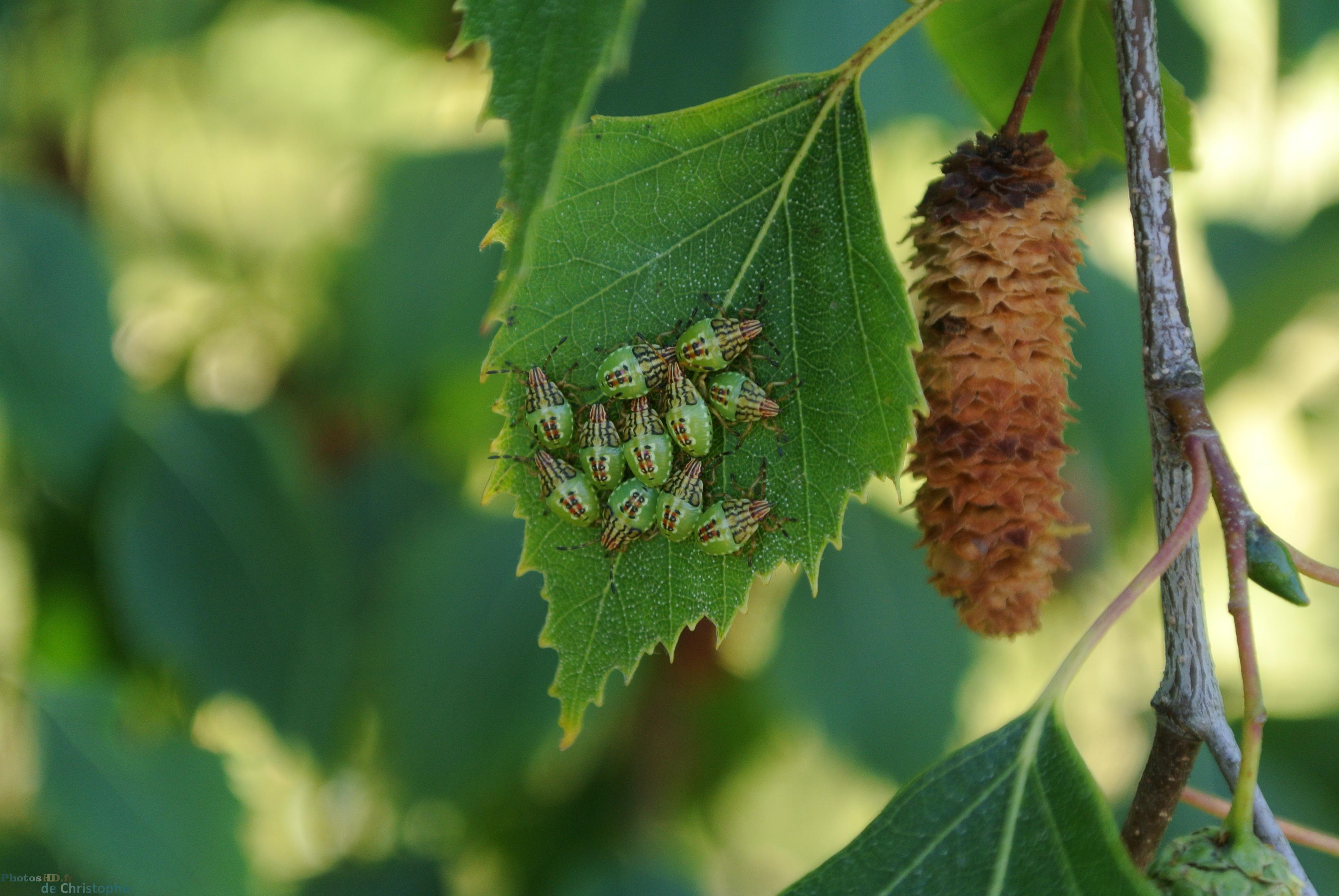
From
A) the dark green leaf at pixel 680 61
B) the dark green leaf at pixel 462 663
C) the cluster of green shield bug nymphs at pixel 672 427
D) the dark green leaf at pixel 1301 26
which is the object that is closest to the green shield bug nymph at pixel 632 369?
the cluster of green shield bug nymphs at pixel 672 427

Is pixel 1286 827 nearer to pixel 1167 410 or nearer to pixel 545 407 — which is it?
pixel 1167 410

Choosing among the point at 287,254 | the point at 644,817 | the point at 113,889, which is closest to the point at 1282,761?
the point at 644,817

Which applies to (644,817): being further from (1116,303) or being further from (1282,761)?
(1116,303)

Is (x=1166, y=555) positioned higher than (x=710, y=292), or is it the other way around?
(x=710, y=292)

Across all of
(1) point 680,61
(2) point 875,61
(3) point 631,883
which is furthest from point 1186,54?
(3) point 631,883

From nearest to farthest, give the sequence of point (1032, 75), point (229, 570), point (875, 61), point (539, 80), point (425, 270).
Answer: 1. point (539, 80)
2. point (1032, 75)
3. point (875, 61)
4. point (229, 570)
5. point (425, 270)

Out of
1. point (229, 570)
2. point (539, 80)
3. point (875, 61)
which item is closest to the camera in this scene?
point (539, 80)

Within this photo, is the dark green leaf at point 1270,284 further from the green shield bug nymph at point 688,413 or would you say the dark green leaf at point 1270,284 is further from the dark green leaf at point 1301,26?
the green shield bug nymph at point 688,413
